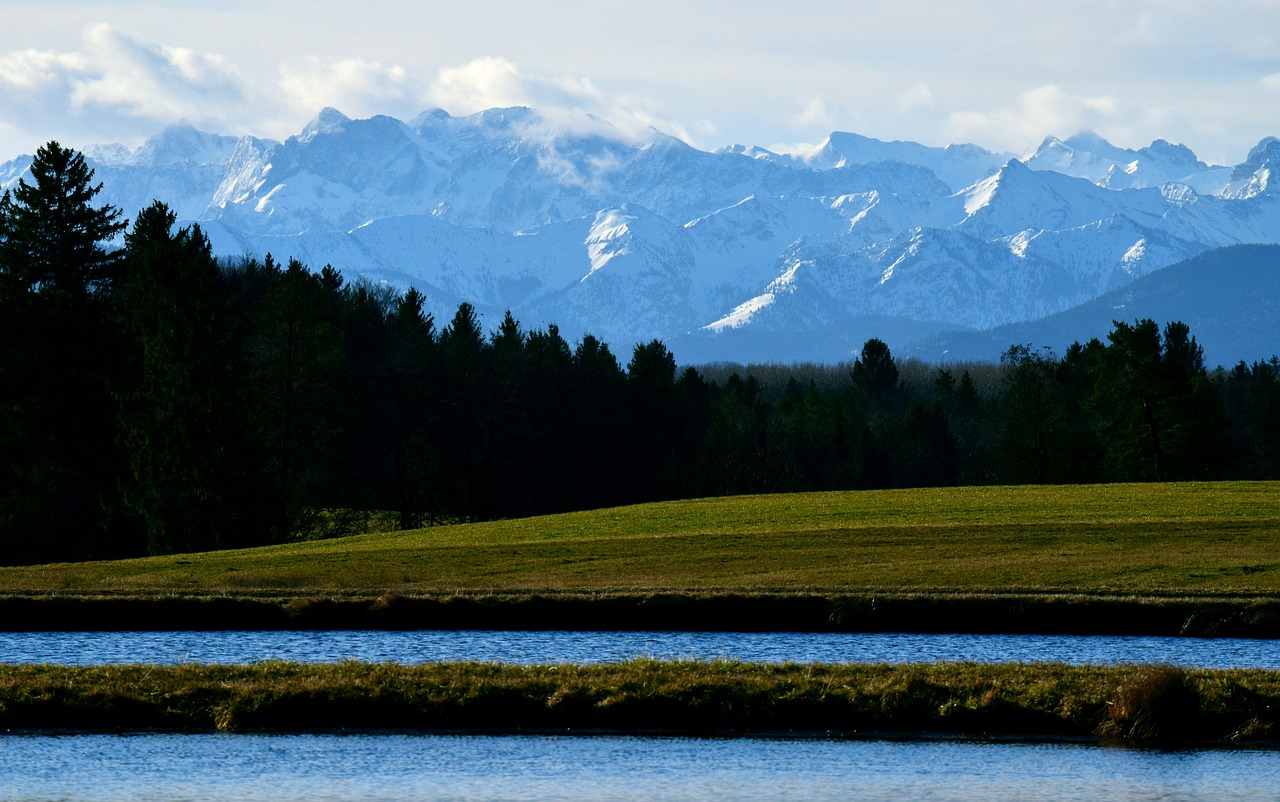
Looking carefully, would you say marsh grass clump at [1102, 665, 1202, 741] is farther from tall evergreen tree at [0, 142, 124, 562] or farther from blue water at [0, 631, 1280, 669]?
tall evergreen tree at [0, 142, 124, 562]

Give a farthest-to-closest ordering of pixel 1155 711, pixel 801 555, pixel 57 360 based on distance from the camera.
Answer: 1. pixel 57 360
2. pixel 801 555
3. pixel 1155 711

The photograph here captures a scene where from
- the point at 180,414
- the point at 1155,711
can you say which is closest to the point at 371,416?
the point at 180,414

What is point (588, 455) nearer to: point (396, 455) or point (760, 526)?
point (396, 455)

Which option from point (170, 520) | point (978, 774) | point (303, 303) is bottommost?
point (978, 774)

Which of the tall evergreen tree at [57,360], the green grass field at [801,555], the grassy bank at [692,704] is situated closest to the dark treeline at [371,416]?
the tall evergreen tree at [57,360]

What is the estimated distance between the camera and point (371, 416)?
105 metres

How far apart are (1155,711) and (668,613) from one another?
16.6m

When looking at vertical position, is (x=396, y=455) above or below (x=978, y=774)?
above

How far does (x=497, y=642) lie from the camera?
1318 inches

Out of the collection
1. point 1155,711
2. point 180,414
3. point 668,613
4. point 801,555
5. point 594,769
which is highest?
point 180,414

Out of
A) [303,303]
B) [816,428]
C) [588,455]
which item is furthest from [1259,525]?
[816,428]

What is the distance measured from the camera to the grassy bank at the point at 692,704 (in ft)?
74.0

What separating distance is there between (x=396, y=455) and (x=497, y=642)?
64.1 metres

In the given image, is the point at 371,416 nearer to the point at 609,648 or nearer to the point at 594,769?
the point at 609,648
